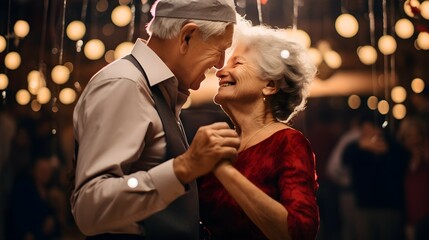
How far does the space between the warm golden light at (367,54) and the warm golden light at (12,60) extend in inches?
93.0

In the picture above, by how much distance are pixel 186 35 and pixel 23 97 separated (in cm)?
192

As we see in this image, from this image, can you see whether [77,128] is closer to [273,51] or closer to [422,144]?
[273,51]

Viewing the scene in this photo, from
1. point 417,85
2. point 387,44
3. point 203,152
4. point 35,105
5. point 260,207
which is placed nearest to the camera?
point 203,152

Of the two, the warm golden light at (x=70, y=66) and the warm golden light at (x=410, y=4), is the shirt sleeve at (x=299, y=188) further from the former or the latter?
the warm golden light at (x=70, y=66)

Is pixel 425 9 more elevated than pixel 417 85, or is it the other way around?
pixel 425 9

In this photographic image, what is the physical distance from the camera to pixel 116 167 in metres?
1.54

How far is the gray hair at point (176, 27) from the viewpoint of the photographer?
1.72m

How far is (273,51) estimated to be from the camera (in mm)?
1922

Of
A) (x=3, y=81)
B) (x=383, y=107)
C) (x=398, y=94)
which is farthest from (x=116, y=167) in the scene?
(x=398, y=94)

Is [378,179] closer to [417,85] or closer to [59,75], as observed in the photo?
[417,85]

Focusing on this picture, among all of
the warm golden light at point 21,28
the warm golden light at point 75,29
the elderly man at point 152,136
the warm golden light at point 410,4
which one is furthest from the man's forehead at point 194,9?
the warm golden light at point 75,29

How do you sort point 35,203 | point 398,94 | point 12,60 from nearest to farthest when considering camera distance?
point 12,60, point 35,203, point 398,94

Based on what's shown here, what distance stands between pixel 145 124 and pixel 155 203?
170mm

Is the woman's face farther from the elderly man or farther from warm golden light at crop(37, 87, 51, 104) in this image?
warm golden light at crop(37, 87, 51, 104)
